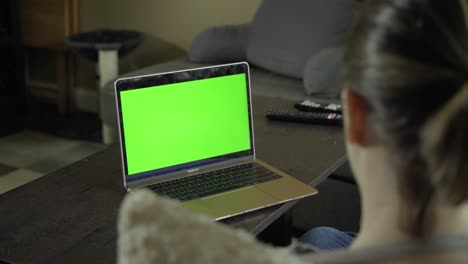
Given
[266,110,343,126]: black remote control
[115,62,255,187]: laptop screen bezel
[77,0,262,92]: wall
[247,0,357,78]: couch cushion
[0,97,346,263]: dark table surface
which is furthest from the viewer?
[77,0,262,92]: wall

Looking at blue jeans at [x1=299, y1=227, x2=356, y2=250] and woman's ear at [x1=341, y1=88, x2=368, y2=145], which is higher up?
woman's ear at [x1=341, y1=88, x2=368, y2=145]

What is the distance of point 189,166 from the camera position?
4.95ft

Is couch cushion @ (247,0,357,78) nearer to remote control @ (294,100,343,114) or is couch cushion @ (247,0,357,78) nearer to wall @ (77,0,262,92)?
wall @ (77,0,262,92)

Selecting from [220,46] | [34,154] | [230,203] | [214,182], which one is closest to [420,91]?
[230,203]

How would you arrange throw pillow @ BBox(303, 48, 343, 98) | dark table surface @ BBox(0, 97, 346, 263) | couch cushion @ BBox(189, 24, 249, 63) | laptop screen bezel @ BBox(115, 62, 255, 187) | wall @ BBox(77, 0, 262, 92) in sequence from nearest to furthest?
dark table surface @ BBox(0, 97, 346, 263)
laptop screen bezel @ BBox(115, 62, 255, 187)
throw pillow @ BBox(303, 48, 343, 98)
couch cushion @ BBox(189, 24, 249, 63)
wall @ BBox(77, 0, 262, 92)

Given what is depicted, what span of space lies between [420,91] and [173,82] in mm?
908

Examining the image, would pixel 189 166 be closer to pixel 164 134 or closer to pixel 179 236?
pixel 164 134

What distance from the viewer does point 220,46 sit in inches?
122

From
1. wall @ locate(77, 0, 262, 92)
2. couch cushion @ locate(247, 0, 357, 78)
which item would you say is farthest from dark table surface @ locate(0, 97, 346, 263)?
wall @ locate(77, 0, 262, 92)

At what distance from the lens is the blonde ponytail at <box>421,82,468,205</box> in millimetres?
625

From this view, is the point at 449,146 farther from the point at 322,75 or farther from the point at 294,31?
the point at 294,31

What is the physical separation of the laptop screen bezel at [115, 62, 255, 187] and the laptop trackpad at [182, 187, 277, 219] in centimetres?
14

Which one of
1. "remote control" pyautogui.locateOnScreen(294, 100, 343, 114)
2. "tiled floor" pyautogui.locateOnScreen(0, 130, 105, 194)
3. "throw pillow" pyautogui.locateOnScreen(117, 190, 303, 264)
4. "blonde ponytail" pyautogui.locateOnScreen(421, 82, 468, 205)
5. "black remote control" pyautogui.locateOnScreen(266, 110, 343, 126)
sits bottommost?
"tiled floor" pyautogui.locateOnScreen(0, 130, 105, 194)

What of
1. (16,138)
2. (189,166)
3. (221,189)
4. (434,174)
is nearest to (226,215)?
(221,189)
